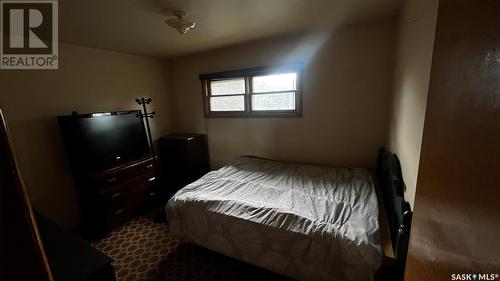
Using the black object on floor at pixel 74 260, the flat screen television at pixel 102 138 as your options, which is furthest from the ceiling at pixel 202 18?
the black object on floor at pixel 74 260

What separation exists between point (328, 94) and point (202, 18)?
171 centimetres

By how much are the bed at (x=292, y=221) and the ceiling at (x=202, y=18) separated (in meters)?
1.64

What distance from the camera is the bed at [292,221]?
4.31ft

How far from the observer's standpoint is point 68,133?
2.13 metres

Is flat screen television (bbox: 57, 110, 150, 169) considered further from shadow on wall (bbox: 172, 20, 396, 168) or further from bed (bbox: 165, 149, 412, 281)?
shadow on wall (bbox: 172, 20, 396, 168)

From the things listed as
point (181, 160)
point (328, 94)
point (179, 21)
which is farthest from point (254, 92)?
point (181, 160)

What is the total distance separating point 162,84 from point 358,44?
3.09 m

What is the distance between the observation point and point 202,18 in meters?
1.93

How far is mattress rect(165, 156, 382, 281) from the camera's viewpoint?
1314mm

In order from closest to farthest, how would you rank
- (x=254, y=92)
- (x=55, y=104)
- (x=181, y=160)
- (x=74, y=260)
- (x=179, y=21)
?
(x=74, y=260) → (x=179, y=21) → (x=55, y=104) → (x=254, y=92) → (x=181, y=160)

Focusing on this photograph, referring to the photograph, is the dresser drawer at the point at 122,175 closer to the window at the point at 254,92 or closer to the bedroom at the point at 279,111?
the bedroom at the point at 279,111
